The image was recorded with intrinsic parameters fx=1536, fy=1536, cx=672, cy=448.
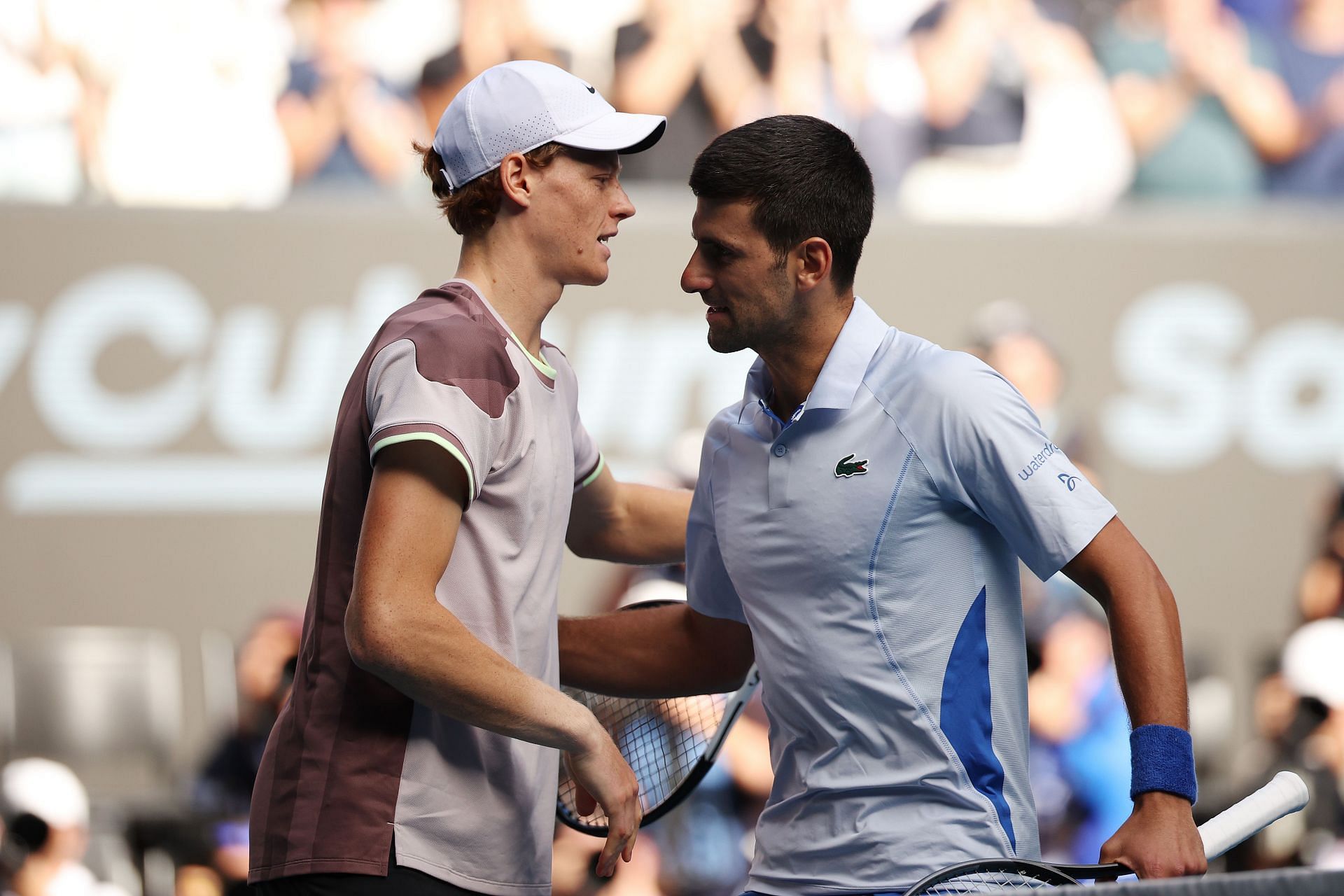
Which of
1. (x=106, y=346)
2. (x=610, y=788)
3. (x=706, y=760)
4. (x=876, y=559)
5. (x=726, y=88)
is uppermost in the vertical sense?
(x=726, y=88)

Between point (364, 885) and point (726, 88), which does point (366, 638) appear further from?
point (726, 88)

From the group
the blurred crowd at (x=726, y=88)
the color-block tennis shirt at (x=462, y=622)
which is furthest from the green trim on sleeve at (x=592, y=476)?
the blurred crowd at (x=726, y=88)

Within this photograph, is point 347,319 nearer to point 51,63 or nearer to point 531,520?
point 51,63

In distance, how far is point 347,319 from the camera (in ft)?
21.8

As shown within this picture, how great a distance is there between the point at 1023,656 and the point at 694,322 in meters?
4.89

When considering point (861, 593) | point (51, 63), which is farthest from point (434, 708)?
point (51, 63)

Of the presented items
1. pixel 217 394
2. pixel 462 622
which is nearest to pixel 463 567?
pixel 462 622

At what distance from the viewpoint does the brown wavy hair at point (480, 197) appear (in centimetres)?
205

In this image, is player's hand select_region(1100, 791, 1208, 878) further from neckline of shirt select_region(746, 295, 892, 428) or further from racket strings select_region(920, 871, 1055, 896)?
neckline of shirt select_region(746, 295, 892, 428)

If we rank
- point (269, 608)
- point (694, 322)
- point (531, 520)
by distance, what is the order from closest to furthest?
point (531, 520) → point (269, 608) → point (694, 322)

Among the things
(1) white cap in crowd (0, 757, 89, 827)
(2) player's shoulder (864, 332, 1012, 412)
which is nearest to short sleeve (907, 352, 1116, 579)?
(2) player's shoulder (864, 332, 1012, 412)

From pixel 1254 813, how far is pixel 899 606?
491 millimetres

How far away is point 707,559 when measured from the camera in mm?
2320

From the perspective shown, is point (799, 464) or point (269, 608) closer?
point (799, 464)
